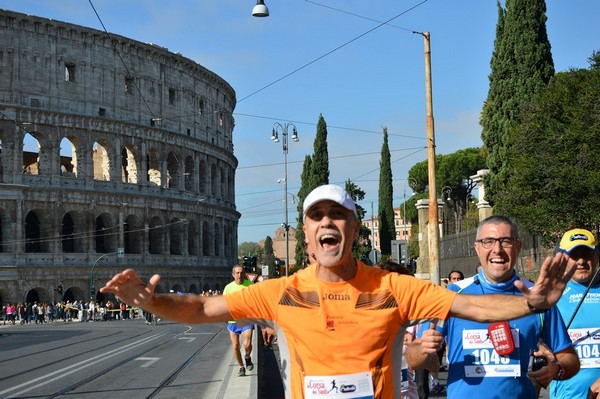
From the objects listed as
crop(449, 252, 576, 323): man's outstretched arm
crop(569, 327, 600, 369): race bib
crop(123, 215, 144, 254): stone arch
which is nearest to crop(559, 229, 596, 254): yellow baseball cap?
crop(569, 327, 600, 369): race bib

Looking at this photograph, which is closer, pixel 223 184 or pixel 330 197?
pixel 330 197

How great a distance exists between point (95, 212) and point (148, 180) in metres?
6.37

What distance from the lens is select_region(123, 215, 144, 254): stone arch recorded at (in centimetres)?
5403

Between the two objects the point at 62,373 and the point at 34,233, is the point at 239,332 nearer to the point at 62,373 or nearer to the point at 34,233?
the point at 62,373

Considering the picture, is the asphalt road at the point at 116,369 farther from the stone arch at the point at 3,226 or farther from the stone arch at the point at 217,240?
the stone arch at the point at 217,240

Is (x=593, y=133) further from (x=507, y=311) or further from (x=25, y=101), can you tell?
(x=25, y=101)

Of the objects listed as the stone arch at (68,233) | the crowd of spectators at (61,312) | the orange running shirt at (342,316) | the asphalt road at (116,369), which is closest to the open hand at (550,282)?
the orange running shirt at (342,316)

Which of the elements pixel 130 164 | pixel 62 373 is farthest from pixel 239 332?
pixel 130 164

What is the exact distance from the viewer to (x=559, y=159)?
62.0 ft

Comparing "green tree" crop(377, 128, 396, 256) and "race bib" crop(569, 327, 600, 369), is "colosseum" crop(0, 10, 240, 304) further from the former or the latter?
"race bib" crop(569, 327, 600, 369)

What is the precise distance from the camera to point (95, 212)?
51.1m

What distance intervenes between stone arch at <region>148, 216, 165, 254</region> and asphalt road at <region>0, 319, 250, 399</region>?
3274cm

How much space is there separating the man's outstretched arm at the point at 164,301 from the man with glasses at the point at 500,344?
945 millimetres

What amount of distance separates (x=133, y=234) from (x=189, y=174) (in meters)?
7.96
